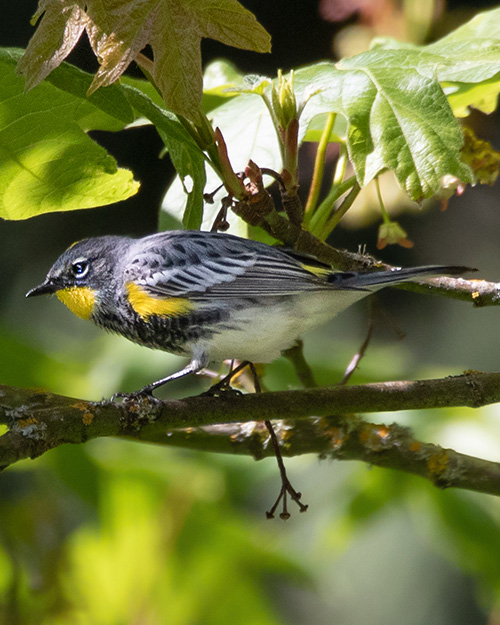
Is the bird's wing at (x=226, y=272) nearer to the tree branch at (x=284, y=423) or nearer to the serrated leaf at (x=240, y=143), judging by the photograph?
the serrated leaf at (x=240, y=143)

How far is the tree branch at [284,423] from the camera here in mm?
1266

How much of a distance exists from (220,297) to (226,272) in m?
0.07

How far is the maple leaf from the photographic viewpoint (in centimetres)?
120

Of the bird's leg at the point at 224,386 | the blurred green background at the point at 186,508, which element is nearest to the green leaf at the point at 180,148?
the bird's leg at the point at 224,386

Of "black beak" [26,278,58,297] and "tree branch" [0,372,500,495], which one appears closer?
"tree branch" [0,372,500,495]

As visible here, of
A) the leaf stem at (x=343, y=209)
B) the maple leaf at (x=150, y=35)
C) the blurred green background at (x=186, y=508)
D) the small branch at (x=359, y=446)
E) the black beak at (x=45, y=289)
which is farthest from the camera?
the black beak at (x=45, y=289)

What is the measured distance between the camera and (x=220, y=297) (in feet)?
→ 5.95

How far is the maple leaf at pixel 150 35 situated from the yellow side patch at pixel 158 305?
63 cm

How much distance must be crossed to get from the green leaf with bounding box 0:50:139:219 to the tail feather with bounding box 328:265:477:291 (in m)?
0.52

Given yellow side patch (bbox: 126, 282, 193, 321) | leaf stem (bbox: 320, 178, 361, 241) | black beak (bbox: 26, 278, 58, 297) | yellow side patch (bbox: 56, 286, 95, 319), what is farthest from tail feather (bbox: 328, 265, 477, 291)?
black beak (bbox: 26, 278, 58, 297)

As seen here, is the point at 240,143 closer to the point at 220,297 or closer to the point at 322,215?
the point at 322,215

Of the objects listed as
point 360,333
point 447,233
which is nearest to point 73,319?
point 360,333

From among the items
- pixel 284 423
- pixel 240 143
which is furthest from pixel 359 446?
pixel 240 143

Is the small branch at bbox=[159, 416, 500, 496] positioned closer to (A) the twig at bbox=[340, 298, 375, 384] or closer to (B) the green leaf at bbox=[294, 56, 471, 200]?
(A) the twig at bbox=[340, 298, 375, 384]
